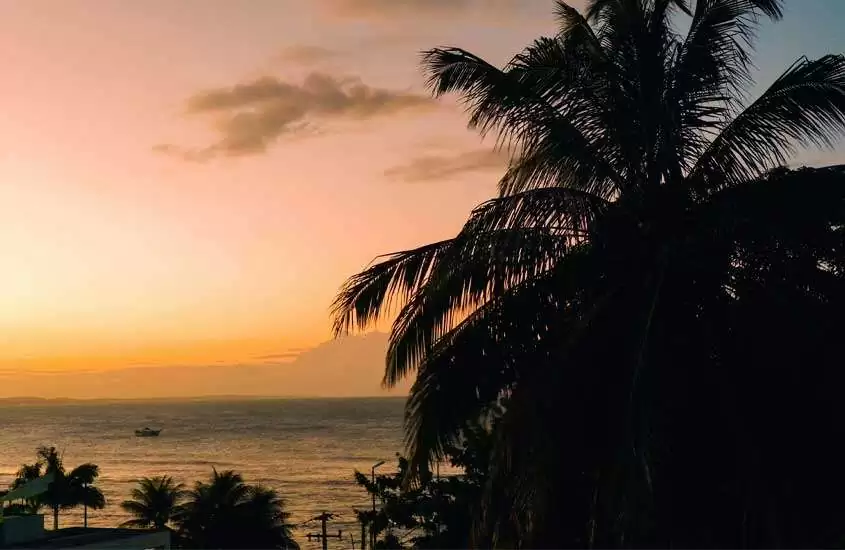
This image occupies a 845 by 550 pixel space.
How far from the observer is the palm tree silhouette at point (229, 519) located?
39250 millimetres

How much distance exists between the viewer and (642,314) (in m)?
7.49

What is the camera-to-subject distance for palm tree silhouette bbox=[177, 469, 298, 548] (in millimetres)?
39250

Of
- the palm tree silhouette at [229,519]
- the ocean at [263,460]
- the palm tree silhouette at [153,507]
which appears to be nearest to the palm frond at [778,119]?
the palm tree silhouette at [229,519]

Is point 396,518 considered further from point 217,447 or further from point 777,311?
point 217,447

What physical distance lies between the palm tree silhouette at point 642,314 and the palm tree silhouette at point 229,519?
3257 cm

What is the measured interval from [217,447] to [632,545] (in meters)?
162

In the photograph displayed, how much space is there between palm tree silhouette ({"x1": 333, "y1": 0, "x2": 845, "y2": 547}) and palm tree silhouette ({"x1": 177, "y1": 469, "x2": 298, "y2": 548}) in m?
32.6

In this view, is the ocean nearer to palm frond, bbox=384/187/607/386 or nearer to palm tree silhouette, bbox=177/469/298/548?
palm tree silhouette, bbox=177/469/298/548

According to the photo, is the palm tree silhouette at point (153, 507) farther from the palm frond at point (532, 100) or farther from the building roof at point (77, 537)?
the palm frond at point (532, 100)

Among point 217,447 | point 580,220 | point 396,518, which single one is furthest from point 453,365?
point 217,447

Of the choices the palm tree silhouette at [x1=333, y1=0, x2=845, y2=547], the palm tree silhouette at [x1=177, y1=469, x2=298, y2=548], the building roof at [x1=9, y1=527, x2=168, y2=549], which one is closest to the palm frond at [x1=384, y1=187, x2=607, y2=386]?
the palm tree silhouette at [x1=333, y1=0, x2=845, y2=547]

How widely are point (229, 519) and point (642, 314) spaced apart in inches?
1377

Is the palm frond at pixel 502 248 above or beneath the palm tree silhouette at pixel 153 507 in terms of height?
above

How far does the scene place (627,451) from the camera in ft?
23.2
